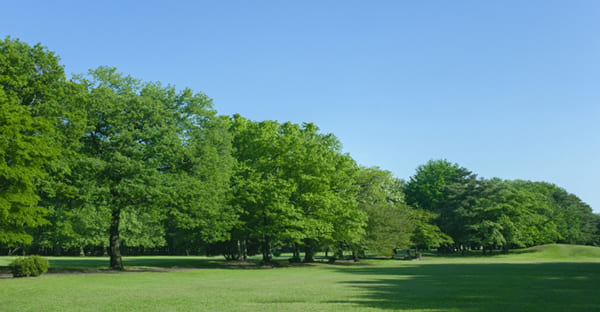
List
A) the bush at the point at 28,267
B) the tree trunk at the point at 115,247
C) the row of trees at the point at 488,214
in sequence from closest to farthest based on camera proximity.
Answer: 1. the bush at the point at 28,267
2. the tree trunk at the point at 115,247
3. the row of trees at the point at 488,214

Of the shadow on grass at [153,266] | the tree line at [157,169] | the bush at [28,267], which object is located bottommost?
the shadow on grass at [153,266]

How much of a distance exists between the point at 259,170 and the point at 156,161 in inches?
534

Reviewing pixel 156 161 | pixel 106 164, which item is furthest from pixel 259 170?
pixel 106 164

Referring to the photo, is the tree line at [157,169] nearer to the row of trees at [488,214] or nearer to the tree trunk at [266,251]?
the tree trunk at [266,251]

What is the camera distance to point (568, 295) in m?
18.1

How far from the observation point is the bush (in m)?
27.0

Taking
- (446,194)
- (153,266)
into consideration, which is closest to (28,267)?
(153,266)

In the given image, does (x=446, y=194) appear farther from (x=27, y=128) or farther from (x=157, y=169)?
(x=27, y=128)

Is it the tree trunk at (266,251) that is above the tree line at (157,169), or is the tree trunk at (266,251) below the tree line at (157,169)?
below

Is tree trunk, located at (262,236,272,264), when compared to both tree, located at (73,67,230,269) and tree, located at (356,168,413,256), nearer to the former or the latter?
tree, located at (73,67,230,269)

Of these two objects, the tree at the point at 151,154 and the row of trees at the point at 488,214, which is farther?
the row of trees at the point at 488,214

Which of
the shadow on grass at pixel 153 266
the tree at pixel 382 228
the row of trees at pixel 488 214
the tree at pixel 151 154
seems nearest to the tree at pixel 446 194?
the row of trees at pixel 488 214

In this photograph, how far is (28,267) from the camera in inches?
1069

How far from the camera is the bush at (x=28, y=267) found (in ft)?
88.7
